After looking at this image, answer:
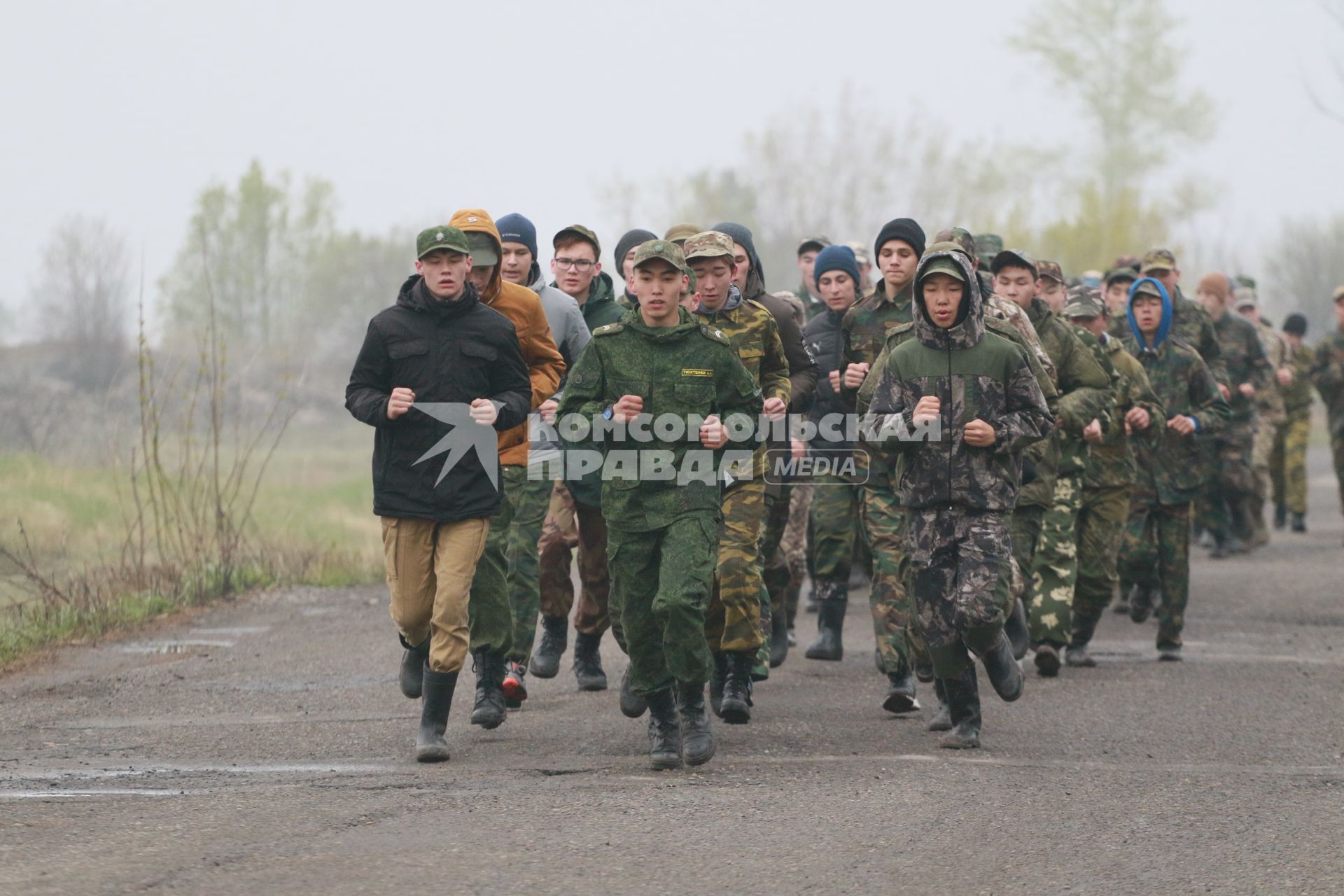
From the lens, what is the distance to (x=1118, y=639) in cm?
1145

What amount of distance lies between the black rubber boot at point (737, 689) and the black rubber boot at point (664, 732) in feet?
2.91

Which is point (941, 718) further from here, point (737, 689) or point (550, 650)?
point (550, 650)

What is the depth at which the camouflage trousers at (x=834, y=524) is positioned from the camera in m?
9.77

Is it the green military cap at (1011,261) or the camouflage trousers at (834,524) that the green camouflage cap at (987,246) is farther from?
the camouflage trousers at (834,524)

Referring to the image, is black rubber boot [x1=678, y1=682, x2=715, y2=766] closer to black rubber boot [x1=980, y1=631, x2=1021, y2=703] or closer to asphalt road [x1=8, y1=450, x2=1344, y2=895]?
asphalt road [x1=8, y1=450, x2=1344, y2=895]

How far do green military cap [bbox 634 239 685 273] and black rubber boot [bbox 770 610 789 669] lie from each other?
336 centimetres

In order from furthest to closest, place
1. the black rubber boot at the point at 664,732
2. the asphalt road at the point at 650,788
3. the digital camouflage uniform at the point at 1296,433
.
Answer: the digital camouflage uniform at the point at 1296,433 < the black rubber boot at the point at 664,732 < the asphalt road at the point at 650,788

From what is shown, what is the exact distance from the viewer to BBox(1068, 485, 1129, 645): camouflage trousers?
10.2 meters

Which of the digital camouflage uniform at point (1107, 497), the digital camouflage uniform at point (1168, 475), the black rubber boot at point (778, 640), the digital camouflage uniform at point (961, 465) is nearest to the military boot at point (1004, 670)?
the digital camouflage uniform at point (961, 465)

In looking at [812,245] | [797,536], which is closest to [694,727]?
[797,536]

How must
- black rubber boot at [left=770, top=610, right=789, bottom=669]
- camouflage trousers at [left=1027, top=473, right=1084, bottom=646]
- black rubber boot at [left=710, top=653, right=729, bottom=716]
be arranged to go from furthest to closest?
black rubber boot at [left=770, top=610, right=789, bottom=669]
camouflage trousers at [left=1027, top=473, right=1084, bottom=646]
black rubber boot at [left=710, top=653, right=729, bottom=716]

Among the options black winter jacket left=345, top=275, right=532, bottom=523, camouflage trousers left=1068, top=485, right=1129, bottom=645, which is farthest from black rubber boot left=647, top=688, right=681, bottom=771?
camouflage trousers left=1068, top=485, right=1129, bottom=645

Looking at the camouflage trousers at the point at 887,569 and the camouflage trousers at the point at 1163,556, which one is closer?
the camouflage trousers at the point at 887,569

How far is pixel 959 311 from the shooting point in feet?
24.4
